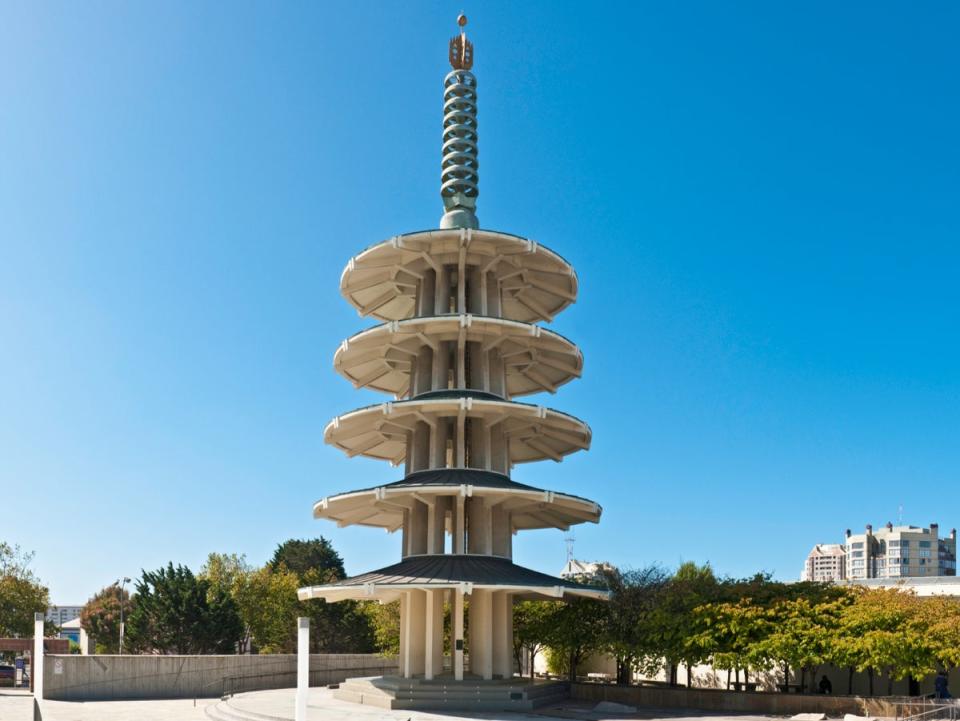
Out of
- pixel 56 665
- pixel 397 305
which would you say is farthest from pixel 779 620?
pixel 56 665

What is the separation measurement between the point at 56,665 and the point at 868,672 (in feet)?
132

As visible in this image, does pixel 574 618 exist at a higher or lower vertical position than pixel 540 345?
lower

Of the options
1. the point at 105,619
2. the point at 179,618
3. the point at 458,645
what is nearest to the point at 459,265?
the point at 458,645

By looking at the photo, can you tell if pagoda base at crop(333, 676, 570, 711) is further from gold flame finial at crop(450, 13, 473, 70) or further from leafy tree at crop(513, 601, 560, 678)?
gold flame finial at crop(450, 13, 473, 70)

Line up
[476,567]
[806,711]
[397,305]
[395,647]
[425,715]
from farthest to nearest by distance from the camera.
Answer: [395,647] → [397,305] → [476,567] → [806,711] → [425,715]

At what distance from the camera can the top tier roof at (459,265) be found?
5081cm

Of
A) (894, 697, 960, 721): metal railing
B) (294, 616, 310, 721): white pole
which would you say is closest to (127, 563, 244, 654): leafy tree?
(894, 697, 960, 721): metal railing

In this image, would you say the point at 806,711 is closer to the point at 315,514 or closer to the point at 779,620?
the point at 779,620

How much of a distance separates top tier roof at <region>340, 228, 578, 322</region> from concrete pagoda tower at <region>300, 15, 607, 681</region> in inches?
4.0

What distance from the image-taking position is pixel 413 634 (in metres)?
46.5

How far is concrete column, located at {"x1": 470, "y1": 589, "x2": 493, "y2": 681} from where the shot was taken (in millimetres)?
45812

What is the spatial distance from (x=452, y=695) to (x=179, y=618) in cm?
4523

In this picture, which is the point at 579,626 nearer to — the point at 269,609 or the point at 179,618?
the point at 179,618

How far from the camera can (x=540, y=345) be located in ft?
171
